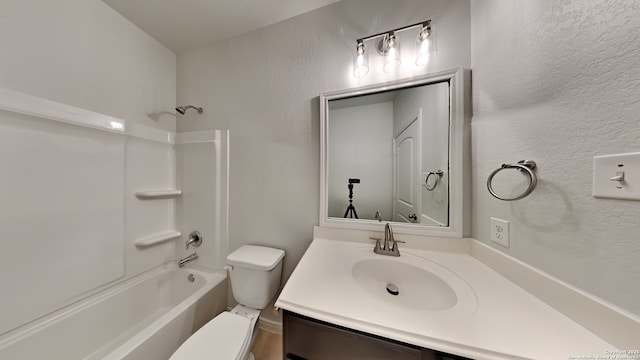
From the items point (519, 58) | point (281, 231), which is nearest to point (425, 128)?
point (519, 58)

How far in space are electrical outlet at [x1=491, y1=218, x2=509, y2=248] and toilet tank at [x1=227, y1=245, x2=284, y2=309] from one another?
116 centimetres

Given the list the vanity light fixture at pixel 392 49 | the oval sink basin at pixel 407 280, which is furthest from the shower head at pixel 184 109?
the oval sink basin at pixel 407 280

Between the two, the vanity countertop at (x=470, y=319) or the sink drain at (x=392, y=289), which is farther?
the sink drain at (x=392, y=289)

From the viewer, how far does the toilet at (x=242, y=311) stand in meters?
0.82

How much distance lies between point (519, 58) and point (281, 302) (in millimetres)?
1255

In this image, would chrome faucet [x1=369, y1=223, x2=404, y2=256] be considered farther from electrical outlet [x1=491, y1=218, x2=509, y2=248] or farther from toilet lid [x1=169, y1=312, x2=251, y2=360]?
toilet lid [x1=169, y1=312, x2=251, y2=360]

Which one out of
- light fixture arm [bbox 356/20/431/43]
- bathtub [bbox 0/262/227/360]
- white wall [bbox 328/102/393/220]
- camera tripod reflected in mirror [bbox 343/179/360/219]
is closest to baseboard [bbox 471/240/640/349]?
white wall [bbox 328/102/393/220]

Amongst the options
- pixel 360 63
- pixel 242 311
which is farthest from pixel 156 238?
pixel 360 63

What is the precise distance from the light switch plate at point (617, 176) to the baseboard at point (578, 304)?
Result: 27cm

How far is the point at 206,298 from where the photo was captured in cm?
121

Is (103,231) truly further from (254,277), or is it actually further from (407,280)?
(407,280)

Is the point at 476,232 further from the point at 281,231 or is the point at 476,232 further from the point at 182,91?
the point at 182,91

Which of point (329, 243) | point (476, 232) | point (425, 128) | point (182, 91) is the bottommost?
point (329, 243)

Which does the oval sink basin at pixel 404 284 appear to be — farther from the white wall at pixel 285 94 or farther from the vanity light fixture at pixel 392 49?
the vanity light fixture at pixel 392 49
